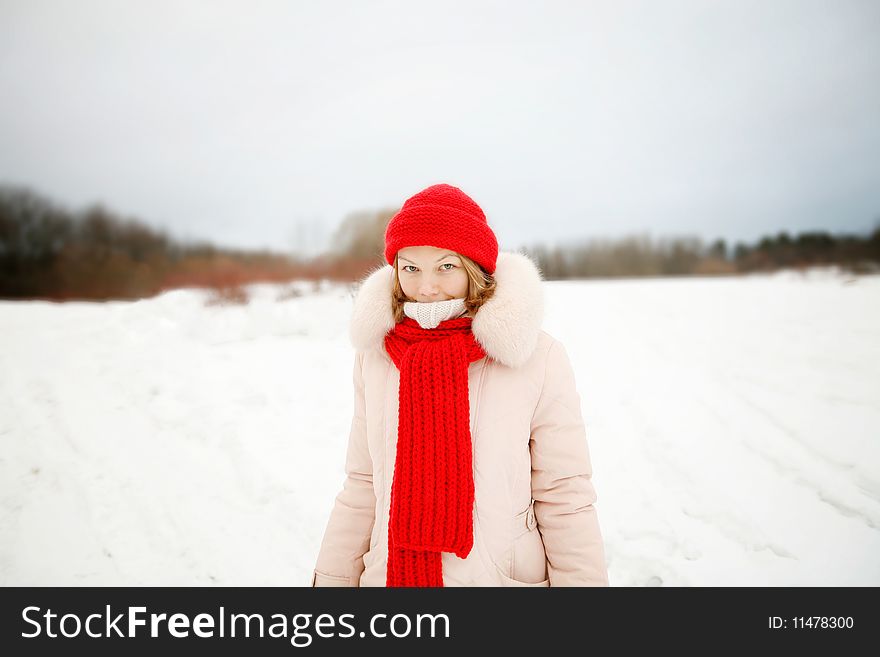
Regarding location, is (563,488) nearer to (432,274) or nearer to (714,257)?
(432,274)

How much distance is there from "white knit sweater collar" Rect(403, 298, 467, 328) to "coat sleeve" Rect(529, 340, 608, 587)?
13.9 inches

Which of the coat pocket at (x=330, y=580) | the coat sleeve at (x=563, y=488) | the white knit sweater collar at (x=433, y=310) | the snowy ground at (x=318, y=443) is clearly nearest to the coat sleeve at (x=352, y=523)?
the coat pocket at (x=330, y=580)

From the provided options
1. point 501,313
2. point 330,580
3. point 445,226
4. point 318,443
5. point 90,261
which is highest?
point 90,261

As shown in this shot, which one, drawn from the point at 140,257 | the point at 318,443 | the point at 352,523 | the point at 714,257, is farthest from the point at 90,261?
the point at 714,257

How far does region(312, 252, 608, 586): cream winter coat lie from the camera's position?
1311 millimetres

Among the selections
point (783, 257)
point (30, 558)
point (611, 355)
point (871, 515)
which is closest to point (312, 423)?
point (30, 558)

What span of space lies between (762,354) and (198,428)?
7202 millimetres

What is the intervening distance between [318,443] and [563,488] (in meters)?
3.45

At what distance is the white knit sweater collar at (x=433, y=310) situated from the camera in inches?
54.9

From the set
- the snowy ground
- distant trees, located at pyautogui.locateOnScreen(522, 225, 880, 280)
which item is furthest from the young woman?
distant trees, located at pyautogui.locateOnScreen(522, 225, 880, 280)

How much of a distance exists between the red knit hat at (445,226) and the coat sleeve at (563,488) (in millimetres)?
443

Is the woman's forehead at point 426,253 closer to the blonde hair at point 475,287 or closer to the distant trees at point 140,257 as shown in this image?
the blonde hair at point 475,287

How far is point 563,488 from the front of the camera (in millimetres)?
1323

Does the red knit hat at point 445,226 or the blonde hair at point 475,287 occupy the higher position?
the red knit hat at point 445,226
